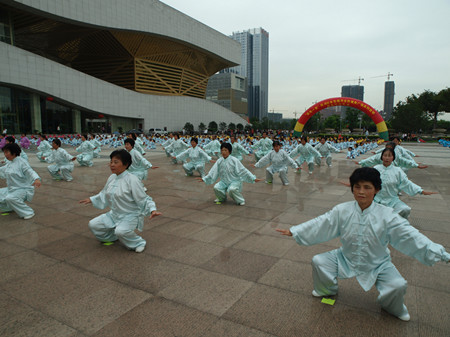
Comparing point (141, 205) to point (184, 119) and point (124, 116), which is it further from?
point (184, 119)

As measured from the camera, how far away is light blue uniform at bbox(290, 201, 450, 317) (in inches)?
98.6

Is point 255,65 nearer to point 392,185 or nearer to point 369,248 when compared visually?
point 392,185

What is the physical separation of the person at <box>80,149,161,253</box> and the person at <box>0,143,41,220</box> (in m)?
2.19

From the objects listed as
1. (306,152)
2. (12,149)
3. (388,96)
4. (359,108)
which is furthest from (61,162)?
(388,96)

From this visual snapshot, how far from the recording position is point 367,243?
106 inches

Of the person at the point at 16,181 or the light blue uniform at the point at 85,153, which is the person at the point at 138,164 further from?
the light blue uniform at the point at 85,153

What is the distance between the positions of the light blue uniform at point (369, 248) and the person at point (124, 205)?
2149 millimetres

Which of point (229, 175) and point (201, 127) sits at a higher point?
point (201, 127)

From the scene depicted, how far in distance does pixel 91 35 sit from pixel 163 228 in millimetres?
37990

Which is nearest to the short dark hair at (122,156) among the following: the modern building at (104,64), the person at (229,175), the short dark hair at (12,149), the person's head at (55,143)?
the person at (229,175)

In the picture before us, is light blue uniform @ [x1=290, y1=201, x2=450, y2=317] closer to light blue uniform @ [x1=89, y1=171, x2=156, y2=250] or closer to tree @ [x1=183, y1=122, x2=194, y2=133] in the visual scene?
light blue uniform @ [x1=89, y1=171, x2=156, y2=250]

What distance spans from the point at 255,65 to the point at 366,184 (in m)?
129

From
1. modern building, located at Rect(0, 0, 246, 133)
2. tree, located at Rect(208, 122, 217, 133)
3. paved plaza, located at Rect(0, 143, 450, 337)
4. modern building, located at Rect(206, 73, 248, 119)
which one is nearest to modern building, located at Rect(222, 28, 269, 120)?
modern building, located at Rect(206, 73, 248, 119)

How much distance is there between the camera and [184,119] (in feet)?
157
